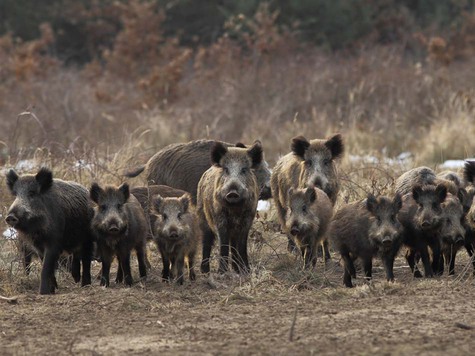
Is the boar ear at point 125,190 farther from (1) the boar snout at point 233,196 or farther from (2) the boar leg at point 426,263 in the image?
(2) the boar leg at point 426,263

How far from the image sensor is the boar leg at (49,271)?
30.3 feet

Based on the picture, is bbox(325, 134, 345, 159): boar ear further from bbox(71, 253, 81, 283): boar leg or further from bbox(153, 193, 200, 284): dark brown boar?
bbox(71, 253, 81, 283): boar leg

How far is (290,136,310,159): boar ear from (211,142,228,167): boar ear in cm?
118

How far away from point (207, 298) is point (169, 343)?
1.79 m

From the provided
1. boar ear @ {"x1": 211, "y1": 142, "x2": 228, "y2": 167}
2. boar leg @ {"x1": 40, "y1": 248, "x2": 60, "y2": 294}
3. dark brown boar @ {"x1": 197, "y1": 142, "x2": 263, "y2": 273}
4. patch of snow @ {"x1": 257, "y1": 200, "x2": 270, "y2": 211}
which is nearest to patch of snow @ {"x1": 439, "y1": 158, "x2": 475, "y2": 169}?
patch of snow @ {"x1": 257, "y1": 200, "x2": 270, "y2": 211}

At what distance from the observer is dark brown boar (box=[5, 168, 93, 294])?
9305 millimetres

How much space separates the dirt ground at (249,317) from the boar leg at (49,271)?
125mm

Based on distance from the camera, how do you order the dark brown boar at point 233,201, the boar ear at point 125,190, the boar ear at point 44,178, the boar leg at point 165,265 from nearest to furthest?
the boar ear at point 44,178 < the boar ear at point 125,190 < the boar leg at point 165,265 < the dark brown boar at point 233,201

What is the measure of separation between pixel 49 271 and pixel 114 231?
25.2 inches

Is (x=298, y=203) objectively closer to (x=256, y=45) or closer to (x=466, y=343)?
(x=466, y=343)

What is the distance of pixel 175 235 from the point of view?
31.5 ft

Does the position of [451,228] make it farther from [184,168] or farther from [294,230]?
[184,168]

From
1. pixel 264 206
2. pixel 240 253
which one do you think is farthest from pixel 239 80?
pixel 240 253

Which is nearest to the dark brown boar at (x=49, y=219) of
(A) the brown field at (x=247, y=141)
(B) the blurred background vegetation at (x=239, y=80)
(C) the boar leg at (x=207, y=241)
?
(A) the brown field at (x=247, y=141)
